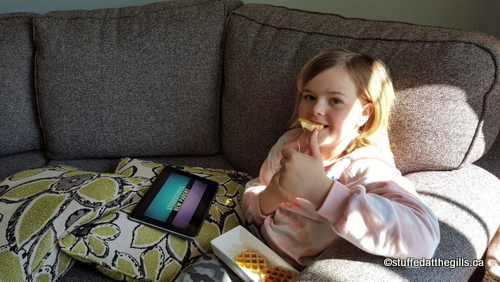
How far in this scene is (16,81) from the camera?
5.56ft

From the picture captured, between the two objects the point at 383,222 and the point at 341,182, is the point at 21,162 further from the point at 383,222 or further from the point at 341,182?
the point at 383,222

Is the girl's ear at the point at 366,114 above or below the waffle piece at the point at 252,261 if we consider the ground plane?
above

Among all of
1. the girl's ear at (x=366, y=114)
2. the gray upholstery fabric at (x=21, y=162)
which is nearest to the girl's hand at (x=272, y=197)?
the girl's ear at (x=366, y=114)

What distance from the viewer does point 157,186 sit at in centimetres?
139

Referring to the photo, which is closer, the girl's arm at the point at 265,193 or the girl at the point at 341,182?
the girl at the point at 341,182

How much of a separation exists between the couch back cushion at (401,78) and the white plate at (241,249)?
39 centimetres

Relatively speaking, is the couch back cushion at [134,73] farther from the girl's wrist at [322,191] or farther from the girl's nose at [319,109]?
the girl's wrist at [322,191]

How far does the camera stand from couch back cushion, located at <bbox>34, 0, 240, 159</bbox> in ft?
→ 5.29

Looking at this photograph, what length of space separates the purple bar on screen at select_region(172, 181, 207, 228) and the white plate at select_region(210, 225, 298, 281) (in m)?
0.15

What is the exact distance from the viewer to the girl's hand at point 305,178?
0.95 m

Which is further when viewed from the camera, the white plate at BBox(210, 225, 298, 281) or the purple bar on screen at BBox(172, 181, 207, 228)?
the purple bar on screen at BBox(172, 181, 207, 228)

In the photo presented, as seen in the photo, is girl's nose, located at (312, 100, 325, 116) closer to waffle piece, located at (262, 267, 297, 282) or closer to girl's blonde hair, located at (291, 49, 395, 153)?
girl's blonde hair, located at (291, 49, 395, 153)

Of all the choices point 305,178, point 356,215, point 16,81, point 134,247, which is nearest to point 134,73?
point 16,81

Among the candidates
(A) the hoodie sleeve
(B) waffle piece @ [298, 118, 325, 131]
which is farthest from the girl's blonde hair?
(A) the hoodie sleeve
